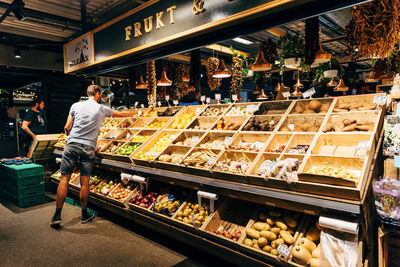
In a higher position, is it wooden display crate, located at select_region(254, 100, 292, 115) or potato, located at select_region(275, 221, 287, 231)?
wooden display crate, located at select_region(254, 100, 292, 115)

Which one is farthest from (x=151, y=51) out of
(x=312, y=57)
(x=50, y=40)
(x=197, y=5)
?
(x=50, y=40)

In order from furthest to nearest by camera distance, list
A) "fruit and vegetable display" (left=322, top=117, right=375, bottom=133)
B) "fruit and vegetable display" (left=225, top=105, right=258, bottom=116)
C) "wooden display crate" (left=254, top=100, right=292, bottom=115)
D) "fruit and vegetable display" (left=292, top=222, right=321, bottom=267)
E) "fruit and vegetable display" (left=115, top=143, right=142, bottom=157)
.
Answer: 1. "fruit and vegetable display" (left=115, top=143, right=142, bottom=157)
2. "fruit and vegetable display" (left=225, top=105, right=258, bottom=116)
3. "wooden display crate" (left=254, top=100, right=292, bottom=115)
4. "fruit and vegetable display" (left=322, top=117, right=375, bottom=133)
5. "fruit and vegetable display" (left=292, top=222, right=321, bottom=267)

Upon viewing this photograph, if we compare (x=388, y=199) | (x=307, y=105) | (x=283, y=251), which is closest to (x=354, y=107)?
(x=307, y=105)

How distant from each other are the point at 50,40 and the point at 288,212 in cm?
812

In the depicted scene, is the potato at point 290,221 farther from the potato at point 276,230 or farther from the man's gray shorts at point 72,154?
the man's gray shorts at point 72,154

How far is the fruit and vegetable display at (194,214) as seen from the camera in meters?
3.13

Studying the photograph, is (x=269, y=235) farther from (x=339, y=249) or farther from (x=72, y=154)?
(x=72, y=154)

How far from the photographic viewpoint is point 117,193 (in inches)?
173

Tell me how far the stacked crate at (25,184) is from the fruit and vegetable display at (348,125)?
5.46m

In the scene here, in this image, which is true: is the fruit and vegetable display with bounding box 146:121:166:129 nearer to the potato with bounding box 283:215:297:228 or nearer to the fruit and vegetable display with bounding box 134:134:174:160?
the fruit and vegetable display with bounding box 134:134:174:160

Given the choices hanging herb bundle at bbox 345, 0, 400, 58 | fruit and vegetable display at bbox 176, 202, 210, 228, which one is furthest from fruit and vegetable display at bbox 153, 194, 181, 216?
hanging herb bundle at bbox 345, 0, 400, 58

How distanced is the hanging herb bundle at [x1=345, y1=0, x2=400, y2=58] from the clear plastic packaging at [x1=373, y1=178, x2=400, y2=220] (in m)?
1.43

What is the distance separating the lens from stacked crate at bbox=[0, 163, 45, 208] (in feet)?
16.6

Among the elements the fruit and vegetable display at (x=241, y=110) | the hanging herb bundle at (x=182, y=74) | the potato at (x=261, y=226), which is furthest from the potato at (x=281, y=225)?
the hanging herb bundle at (x=182, y=74)
